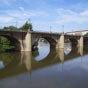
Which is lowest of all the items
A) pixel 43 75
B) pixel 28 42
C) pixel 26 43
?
pixel 43 75

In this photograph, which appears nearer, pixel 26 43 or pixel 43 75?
pixel 43 75

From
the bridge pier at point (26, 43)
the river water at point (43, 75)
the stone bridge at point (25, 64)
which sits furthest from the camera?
the bridge pier at point (26, 43)

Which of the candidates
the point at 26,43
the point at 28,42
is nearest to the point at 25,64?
the point at 28,42

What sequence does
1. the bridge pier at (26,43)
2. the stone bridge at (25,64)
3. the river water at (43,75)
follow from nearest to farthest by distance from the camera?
the river water at (43,75) → the stone bridge at (25,64) → the bridge pier at (26,43)

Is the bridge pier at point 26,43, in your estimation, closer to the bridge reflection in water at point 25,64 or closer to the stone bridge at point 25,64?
the bridge reflection in water at point 25,64

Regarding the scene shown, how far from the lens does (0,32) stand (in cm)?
2636

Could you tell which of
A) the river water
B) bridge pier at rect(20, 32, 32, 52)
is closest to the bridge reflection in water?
the river water

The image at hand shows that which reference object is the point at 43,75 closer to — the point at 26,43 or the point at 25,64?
the point at 25,64

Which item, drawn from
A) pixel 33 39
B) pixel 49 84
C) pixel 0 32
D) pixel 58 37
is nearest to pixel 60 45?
pixel 58 37

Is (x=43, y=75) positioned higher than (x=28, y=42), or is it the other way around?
(x=28, y=42)

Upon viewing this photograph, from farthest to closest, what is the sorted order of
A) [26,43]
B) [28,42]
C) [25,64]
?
1. [26,43]
2. [28,42]
3. [25,64]

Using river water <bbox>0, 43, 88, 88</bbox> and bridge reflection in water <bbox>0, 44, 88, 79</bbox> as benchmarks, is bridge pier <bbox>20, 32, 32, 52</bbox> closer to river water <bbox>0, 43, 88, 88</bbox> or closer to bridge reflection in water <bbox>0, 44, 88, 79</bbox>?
bridge reflection in water <bbox>0, 44, 88, 79</bbox>

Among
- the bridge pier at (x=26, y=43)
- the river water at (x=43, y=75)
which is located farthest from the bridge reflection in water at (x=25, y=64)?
the bridge pier at (x=26, y=43)

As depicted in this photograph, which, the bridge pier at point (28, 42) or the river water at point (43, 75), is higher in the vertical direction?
the bridge pier at point (28, 42)
